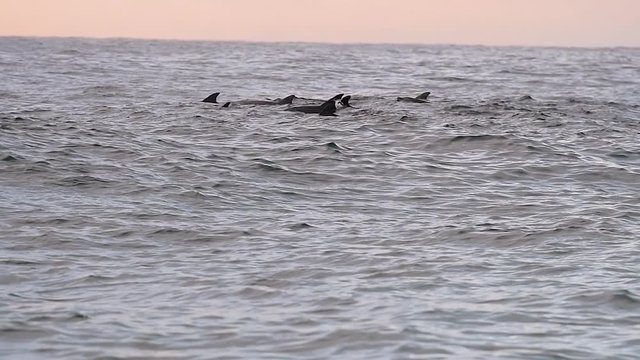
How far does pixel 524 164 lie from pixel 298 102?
1231cm

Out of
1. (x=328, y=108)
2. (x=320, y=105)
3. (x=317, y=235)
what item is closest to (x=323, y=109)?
(x=328, y=108)

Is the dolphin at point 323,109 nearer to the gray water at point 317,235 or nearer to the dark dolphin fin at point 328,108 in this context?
the dark dolphin fin at point 328,108

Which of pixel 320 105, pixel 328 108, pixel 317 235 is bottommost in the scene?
pixel 320 105

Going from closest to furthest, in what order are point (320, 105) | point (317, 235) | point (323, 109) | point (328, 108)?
point (317, 235)
point (328, 108)
point (323, 109)
point (320, 105)

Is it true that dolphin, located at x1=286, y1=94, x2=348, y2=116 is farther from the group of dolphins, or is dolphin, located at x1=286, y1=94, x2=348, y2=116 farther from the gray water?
the gray water

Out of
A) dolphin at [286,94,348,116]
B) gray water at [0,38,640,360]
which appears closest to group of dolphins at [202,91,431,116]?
dolphin at [286,94,348,116]

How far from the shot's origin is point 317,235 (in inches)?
472

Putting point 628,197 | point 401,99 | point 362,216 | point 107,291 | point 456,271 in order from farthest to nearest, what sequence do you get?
point 401,99 < point 628,197 < point 362,216 < point 456,271 < point 107,291

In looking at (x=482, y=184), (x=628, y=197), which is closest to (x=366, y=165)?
(x=482, y=184)

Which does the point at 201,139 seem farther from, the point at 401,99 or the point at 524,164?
the point at 401,99

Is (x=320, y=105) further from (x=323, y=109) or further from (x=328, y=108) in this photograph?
(x=328, y=108)

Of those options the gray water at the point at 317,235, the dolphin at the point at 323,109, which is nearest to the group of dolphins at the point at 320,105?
the dolphin at the point at 323,109

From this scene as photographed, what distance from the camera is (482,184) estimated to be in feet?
52.1

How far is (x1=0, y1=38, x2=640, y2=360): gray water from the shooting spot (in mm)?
8266
